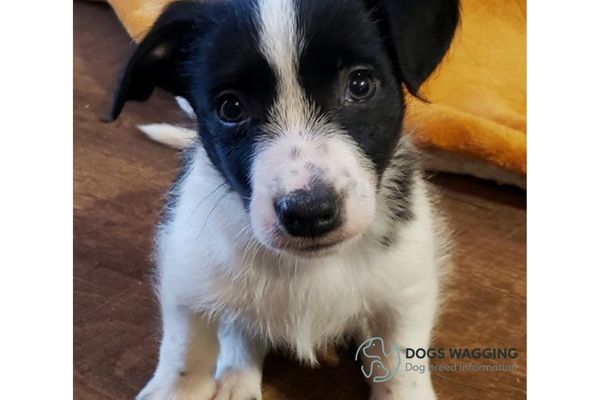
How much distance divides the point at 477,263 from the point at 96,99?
74.4 inches

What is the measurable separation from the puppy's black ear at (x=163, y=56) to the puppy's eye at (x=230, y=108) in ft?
0.66

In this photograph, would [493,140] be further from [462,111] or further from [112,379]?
[112,379]

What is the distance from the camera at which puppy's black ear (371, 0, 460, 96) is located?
1.53 m

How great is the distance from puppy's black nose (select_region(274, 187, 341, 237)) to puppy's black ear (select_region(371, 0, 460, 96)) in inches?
14.2

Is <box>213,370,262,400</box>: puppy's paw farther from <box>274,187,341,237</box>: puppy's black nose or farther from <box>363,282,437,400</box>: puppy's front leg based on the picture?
<box>274,187,341,237</box>: puppy's black nose

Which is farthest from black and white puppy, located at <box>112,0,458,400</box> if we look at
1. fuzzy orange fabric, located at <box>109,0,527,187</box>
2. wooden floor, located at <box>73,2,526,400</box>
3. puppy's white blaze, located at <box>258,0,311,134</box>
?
fuzzy orange fabric, located at <box>109,0,527,187</box>

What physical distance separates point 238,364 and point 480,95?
5.28ft

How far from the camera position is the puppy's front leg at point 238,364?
75.1 inches

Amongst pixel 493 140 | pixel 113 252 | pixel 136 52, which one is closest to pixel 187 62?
pixel 136 52

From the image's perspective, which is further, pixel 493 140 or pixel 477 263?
pixel 493 140

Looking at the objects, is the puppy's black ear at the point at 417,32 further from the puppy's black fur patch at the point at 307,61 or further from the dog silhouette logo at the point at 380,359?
the dog silhouette logo at the point at 380,359

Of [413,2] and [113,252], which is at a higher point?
[413,2]

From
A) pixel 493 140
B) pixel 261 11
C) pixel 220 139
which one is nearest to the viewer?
pixel 261 11

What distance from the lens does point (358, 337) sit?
197 centimetres
